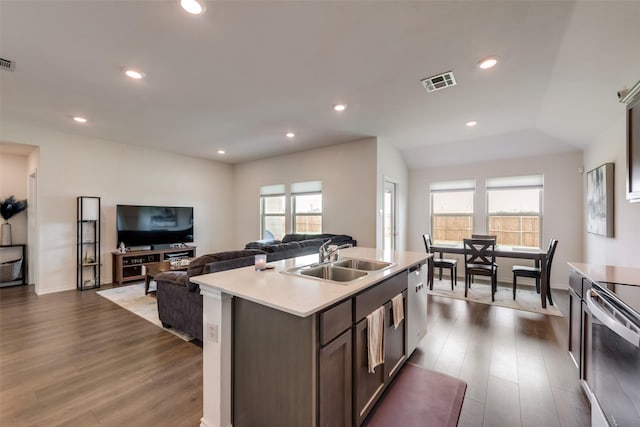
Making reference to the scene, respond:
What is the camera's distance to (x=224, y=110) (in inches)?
145

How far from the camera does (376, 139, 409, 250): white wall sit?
489 cm

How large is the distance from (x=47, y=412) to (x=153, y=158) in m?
5.19

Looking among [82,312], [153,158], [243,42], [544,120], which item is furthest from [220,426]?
[153,158]

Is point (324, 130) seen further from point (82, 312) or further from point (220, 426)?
point (82, 312)

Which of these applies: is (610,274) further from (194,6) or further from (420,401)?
(194,6)

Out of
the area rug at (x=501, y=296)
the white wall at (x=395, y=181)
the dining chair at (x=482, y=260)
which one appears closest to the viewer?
the area rug at (x=501, y=296)

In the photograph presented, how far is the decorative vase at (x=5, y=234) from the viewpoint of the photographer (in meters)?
4.97

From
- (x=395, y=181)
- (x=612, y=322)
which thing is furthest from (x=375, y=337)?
(x=395, y=181)

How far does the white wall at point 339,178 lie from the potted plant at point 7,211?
4.57 meters

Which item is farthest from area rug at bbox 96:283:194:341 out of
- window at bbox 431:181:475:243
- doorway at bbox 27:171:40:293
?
window at bbox 431:181:475:243

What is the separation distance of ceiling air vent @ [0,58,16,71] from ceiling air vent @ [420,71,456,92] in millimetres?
4112

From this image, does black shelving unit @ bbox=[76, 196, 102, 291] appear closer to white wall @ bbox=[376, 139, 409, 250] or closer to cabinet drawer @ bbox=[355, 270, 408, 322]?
white wall @ bbox=[376, 139, 409, 250]

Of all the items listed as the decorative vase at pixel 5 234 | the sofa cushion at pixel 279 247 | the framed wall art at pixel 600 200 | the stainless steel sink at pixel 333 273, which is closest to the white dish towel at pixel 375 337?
the stainless steel sink at pixel 333 273

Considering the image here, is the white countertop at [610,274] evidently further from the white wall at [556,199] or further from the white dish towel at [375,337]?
the white wall at [556,199]
